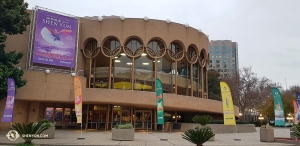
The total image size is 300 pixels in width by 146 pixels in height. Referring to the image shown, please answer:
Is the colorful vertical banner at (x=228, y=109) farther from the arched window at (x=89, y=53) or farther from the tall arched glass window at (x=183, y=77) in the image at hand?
the arched window at (x=89, y=53)

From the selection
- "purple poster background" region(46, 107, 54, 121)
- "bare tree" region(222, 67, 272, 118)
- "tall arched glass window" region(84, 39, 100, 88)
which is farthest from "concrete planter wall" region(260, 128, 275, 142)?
"bare tree" region(222, 67, 272, 118)

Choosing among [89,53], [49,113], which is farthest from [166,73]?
[49,113]

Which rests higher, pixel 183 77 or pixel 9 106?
pixel 183 77

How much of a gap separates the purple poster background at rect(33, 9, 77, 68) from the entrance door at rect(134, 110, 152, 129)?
32.0ft

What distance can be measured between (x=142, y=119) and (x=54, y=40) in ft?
45.1

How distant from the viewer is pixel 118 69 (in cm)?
3459

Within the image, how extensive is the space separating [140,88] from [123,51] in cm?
503

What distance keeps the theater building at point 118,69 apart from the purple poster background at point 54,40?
5.6 inches

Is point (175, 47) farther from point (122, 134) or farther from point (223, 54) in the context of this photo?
point (223, 54)

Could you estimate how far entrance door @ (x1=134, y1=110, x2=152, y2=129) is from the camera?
3350 centimetres

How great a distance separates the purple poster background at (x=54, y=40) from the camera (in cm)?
2939

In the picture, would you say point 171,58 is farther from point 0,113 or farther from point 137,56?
point 0,113

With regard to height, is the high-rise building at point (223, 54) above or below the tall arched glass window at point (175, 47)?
above

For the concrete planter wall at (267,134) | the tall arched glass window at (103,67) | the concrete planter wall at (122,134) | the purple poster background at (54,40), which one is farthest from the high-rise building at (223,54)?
the concrete planter wall at (122,134)
